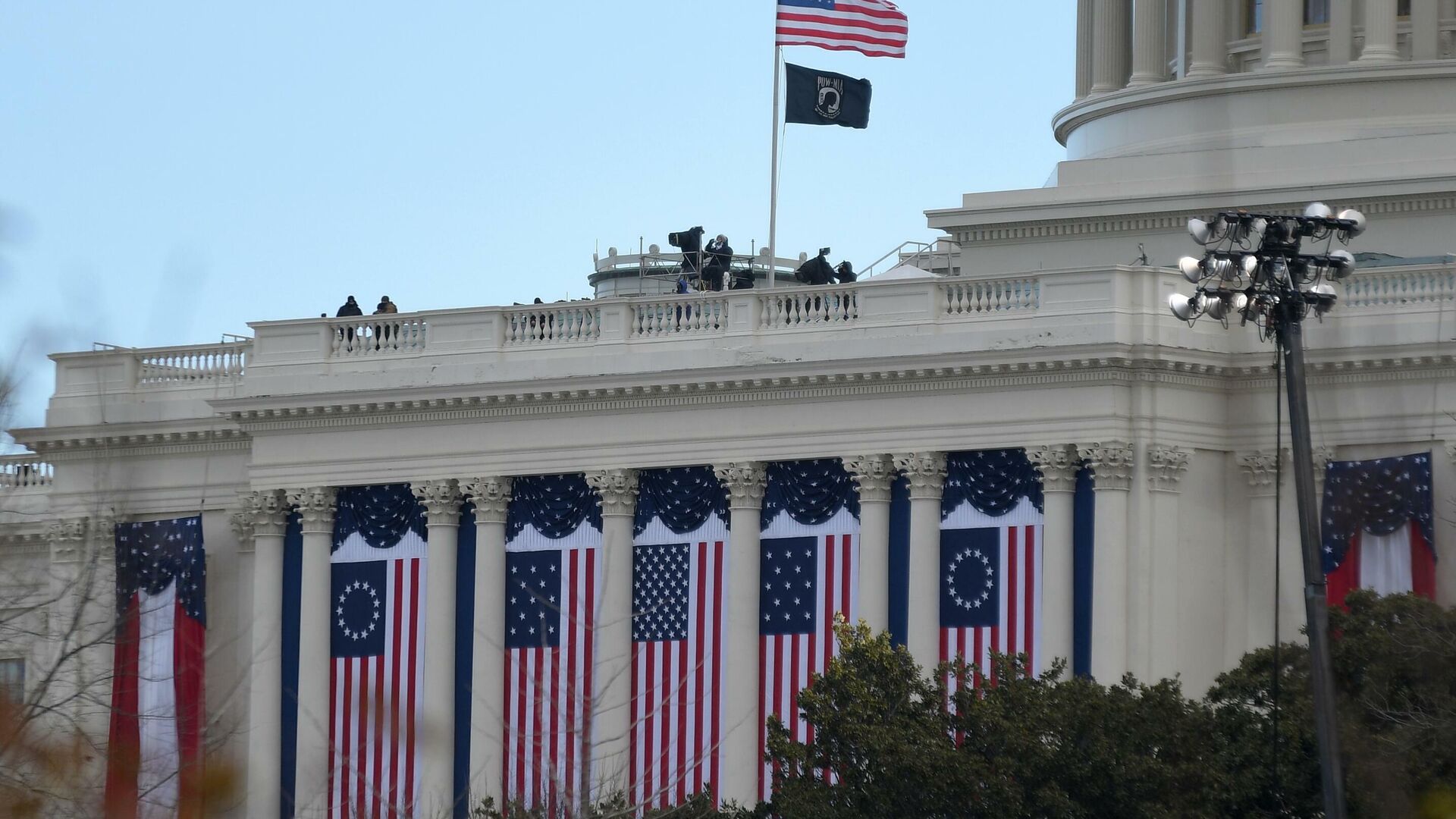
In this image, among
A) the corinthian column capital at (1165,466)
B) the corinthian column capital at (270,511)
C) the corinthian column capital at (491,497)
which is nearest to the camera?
the corinthian column capital at (1165,466)

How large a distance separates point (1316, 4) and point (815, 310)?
1698 centimetres

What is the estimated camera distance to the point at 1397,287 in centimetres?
6122

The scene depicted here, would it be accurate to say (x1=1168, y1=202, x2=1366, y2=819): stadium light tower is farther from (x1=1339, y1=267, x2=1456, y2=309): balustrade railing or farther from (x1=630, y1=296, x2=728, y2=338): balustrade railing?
(x1=630, y1=296, x2=728, y2=338): balustrade railing

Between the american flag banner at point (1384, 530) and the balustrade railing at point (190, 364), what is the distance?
22040 millimetres

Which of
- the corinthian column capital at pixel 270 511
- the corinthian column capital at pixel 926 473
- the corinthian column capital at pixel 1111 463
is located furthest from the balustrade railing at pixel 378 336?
the corinthian column capital at pixel 1111 463

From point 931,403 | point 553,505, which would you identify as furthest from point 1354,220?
point 553,505

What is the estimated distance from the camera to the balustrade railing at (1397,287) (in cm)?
6075

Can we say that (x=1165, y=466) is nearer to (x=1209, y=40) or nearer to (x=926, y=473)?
(x=926, y=473)

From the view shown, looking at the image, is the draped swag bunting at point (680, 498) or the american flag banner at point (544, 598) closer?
the american flag banner at point (544, 598)

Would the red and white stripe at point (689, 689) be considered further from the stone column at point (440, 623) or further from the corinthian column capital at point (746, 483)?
the stone column at point (440, 623)

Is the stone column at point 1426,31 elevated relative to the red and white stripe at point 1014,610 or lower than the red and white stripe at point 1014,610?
elevated

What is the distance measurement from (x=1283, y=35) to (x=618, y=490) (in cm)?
1793

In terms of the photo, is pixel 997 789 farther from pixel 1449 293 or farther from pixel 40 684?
pixel 40 684

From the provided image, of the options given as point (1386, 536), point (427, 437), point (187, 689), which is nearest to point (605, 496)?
point (427, 437)
